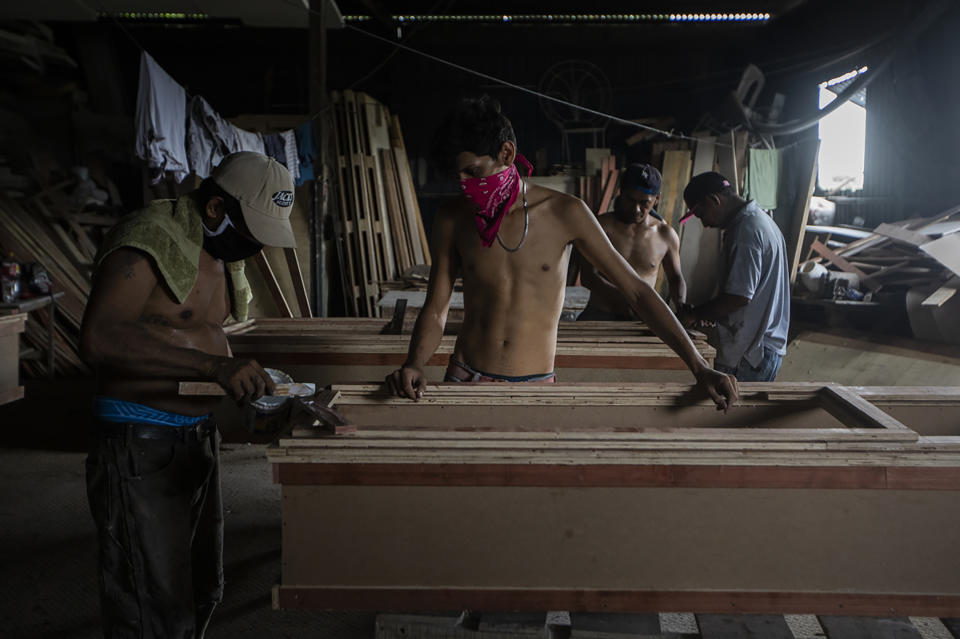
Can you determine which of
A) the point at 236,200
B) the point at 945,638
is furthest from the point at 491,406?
the point at 945,638

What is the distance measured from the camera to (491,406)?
2162 millimetres

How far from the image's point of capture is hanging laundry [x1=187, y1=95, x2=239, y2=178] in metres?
5.82

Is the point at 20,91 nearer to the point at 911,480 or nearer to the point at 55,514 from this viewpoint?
the point at 55,514

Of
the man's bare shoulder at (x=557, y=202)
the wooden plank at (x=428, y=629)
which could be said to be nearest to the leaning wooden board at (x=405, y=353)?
the man's bare shoulder at (x=557, y=202)

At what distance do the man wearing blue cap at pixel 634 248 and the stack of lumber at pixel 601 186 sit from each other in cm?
428

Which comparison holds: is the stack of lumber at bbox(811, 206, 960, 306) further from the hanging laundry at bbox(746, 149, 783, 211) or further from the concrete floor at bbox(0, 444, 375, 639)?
the concrete floor at bbox(0, 444, 375, 639)

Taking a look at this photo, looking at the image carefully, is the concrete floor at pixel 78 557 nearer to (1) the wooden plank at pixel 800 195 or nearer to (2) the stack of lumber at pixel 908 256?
(2) the stack of lumber at pixel 908 256

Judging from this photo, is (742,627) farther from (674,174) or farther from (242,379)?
(674,174)

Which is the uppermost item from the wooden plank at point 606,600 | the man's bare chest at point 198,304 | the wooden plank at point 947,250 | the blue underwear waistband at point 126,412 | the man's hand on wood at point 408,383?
the wooden plank at point 947,250

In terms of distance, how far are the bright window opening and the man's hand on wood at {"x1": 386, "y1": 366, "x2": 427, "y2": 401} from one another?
8.60 m

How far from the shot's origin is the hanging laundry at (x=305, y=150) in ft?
22.5

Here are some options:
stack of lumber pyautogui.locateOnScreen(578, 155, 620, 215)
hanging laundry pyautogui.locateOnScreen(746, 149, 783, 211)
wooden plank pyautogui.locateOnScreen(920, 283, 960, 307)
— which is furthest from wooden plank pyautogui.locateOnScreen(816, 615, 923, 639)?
stack of lumber pyautogui.locateOnScreen(578, 155, 620, 215)

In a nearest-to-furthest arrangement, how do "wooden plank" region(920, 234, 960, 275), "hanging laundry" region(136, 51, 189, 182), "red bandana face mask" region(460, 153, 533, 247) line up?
"red bandana face mask" region(460, 153, 533, 247) < "hanging laundry" region(136, 51, 189, 182) < "wooden plank" region(920, 234, 960, 275)

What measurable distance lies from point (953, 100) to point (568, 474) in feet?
26.2
